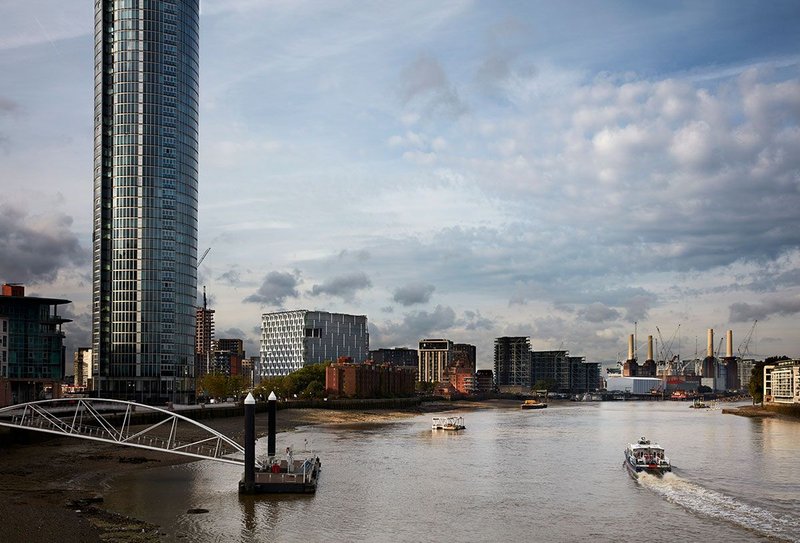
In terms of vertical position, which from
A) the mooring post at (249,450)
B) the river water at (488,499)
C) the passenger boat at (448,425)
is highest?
the mooring post at (249,450)

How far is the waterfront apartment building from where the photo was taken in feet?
439

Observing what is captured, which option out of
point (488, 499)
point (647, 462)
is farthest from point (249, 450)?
point (647, 462)

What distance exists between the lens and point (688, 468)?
299ft

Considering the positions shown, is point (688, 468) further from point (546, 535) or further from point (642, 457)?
point (546, 535)

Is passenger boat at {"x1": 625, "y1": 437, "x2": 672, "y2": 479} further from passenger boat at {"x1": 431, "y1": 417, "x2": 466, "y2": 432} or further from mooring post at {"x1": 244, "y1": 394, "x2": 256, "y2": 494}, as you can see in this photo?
passenger boat at {"x1": 431, "y1": 417, "x2": 466, "y2": 432}

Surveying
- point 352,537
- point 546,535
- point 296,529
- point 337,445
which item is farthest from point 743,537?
point 337,445

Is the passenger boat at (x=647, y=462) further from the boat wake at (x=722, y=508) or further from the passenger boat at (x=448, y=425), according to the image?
the passenger boat at (x=448, y=425)

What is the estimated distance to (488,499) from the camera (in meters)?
70.2

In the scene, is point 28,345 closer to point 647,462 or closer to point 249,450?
point 249,450

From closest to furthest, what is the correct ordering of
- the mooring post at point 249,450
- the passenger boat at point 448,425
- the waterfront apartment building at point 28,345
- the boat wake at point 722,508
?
the boat wake at point 722,508 → the mooring post at point 249,450 → the waterfront apartment building at point 28,345 → the passenger boat at point 448,425

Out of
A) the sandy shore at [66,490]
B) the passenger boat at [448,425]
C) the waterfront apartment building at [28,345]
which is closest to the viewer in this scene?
the sandy shore at [66,490]

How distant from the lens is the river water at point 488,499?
5628cm

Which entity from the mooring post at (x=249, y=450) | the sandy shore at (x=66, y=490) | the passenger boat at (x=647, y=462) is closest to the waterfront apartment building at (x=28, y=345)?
the sandy shore at (x=66, y=490)

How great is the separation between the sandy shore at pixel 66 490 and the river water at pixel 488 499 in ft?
7.84
